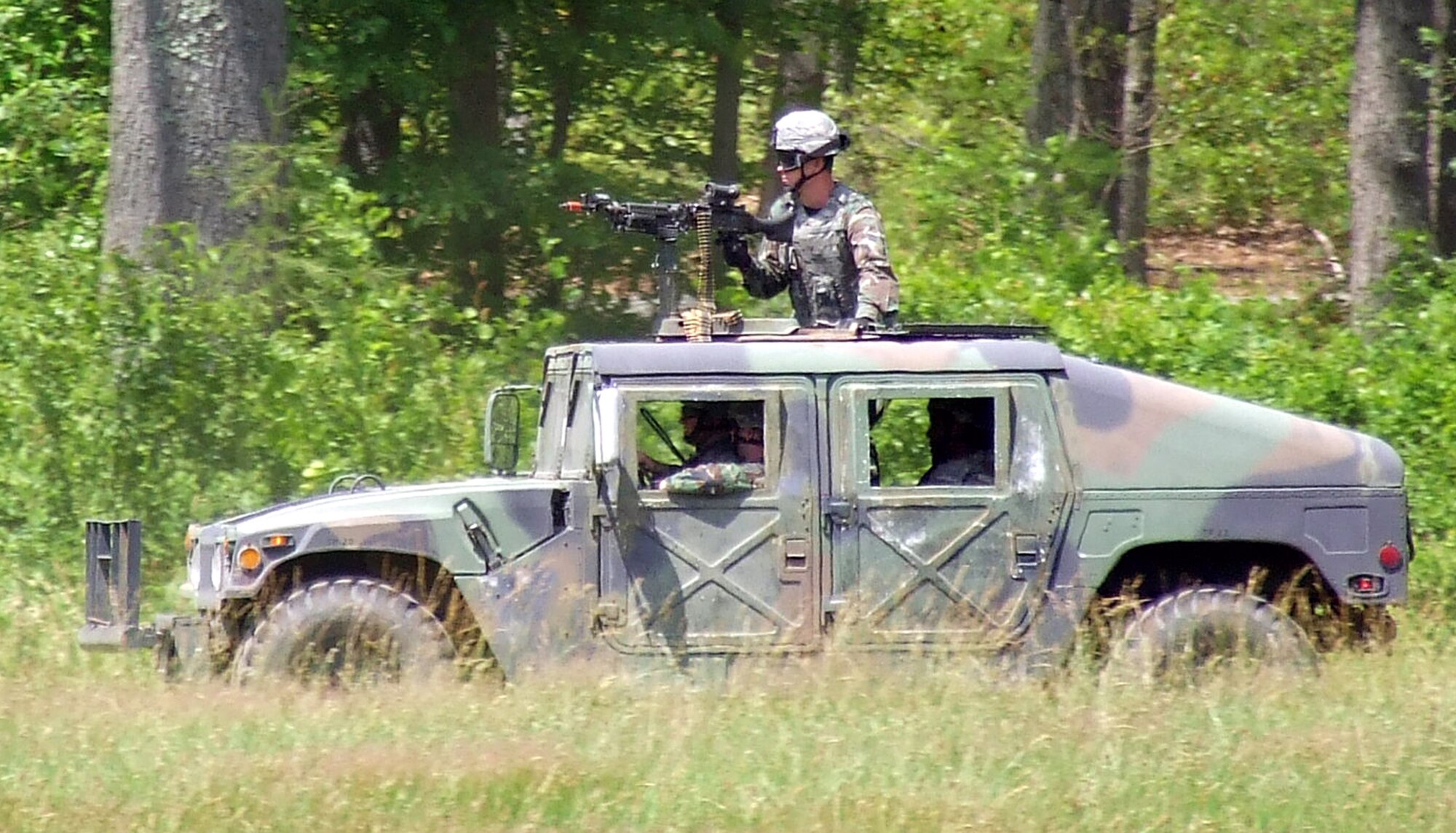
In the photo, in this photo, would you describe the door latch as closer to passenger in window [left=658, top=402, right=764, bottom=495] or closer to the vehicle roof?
the vehicle roof

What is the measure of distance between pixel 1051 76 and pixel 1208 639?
29.1ft

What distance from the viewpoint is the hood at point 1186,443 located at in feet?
22.4

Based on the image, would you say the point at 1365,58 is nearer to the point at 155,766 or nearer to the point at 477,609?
the point at 477,609

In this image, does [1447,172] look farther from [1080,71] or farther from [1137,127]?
[1080,71]

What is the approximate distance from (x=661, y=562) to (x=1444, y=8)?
1044 centimetres

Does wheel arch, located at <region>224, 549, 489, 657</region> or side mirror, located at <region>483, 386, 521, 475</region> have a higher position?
side mirror, located at <region>483, 386, 521, 475</region>

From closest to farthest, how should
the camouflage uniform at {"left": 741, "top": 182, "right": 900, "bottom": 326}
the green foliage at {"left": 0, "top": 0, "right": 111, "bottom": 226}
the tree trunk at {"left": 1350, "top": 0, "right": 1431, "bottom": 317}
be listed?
the camouflage uniform at {"left": 741, "top": 182, "right": 900, "bottom": 326} → the green foliage at {"left": 0, "top": 0, "right": 111, "bottom": 226} → the tree trunk at {"left": 1350, "top": 0, "right": 1431, "bottom": 317}

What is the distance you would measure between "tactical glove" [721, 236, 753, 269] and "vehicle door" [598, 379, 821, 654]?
48.7 inches

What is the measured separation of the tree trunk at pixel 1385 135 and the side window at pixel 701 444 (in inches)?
281

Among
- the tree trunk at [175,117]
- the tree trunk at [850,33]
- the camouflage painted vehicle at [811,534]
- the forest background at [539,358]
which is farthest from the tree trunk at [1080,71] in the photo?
the camouflage painted vehicle at [811,534]

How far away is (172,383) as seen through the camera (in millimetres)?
9641

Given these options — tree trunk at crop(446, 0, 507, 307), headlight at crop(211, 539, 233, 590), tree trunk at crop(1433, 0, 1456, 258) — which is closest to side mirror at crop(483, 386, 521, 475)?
headlight at crop(211, 539, 233, 590)

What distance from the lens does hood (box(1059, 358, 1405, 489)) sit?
6812mm

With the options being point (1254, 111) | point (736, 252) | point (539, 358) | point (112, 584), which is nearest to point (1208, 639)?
point (736, 252)
